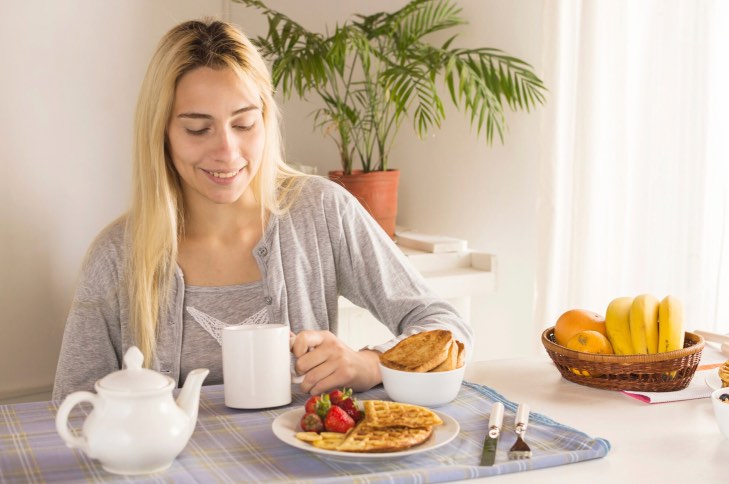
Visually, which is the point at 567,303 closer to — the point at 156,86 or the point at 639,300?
the point at 639,300

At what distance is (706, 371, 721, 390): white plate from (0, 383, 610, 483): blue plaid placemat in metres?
0.34

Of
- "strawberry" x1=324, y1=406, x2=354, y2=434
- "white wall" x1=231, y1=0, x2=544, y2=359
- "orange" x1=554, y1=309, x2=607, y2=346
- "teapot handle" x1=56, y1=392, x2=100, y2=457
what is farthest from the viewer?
"white wall" x1=231, y1=0, x2=544, y2=359

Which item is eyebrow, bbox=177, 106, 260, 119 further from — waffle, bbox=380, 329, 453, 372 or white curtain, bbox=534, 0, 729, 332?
white curtain, bbox=534, 0, 729, 332

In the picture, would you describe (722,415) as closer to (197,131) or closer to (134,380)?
(134,380)

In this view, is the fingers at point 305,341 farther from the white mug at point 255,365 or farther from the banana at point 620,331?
the banana at point 620,331

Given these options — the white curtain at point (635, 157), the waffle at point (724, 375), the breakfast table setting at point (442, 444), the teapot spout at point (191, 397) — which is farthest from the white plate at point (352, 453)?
the white curtain at point (635, 157)

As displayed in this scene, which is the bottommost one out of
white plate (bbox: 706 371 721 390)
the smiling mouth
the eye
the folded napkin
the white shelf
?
the white shelf

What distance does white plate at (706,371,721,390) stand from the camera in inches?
57.1

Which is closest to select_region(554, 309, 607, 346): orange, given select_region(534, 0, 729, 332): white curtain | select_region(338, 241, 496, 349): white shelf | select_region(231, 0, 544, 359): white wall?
select_region(534, 0, 729, 332): white curtain

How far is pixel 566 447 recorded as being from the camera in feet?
3.87

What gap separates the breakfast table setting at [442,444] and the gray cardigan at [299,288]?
0.34 metres

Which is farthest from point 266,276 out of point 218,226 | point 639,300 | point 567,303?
point 567,303

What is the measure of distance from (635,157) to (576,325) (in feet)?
3.32

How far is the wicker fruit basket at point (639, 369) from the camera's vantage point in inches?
57.1
